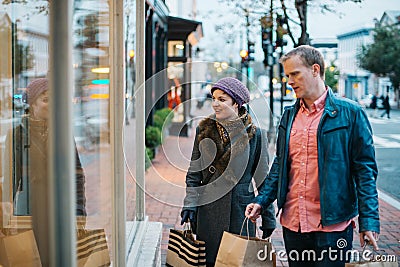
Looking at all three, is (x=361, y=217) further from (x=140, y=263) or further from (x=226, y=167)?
(x=140, y=263)

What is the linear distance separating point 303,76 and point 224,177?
0.99 metres

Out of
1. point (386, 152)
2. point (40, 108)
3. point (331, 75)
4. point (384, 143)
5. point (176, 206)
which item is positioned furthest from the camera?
point (331, 75)

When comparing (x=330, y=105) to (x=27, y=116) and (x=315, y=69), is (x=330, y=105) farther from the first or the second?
(x=27, y=116)

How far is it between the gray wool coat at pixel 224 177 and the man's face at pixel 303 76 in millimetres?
770

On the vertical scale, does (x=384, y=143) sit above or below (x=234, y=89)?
below

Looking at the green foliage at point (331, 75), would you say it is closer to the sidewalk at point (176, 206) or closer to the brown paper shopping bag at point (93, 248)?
the sidewalk at point (176, 206)

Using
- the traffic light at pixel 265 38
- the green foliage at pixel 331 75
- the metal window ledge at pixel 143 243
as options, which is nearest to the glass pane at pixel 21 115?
the metal window ledge at pixel 143 243

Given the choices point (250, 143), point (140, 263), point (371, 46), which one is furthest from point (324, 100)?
point (371, 46)

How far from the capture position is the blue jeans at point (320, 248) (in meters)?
3.13

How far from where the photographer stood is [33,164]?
2.58 m

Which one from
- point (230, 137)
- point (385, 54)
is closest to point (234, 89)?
point (230, 137)

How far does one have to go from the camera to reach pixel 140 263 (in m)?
4.65

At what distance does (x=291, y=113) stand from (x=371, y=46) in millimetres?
51123

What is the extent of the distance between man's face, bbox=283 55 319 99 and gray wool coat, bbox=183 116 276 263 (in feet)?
2.53
